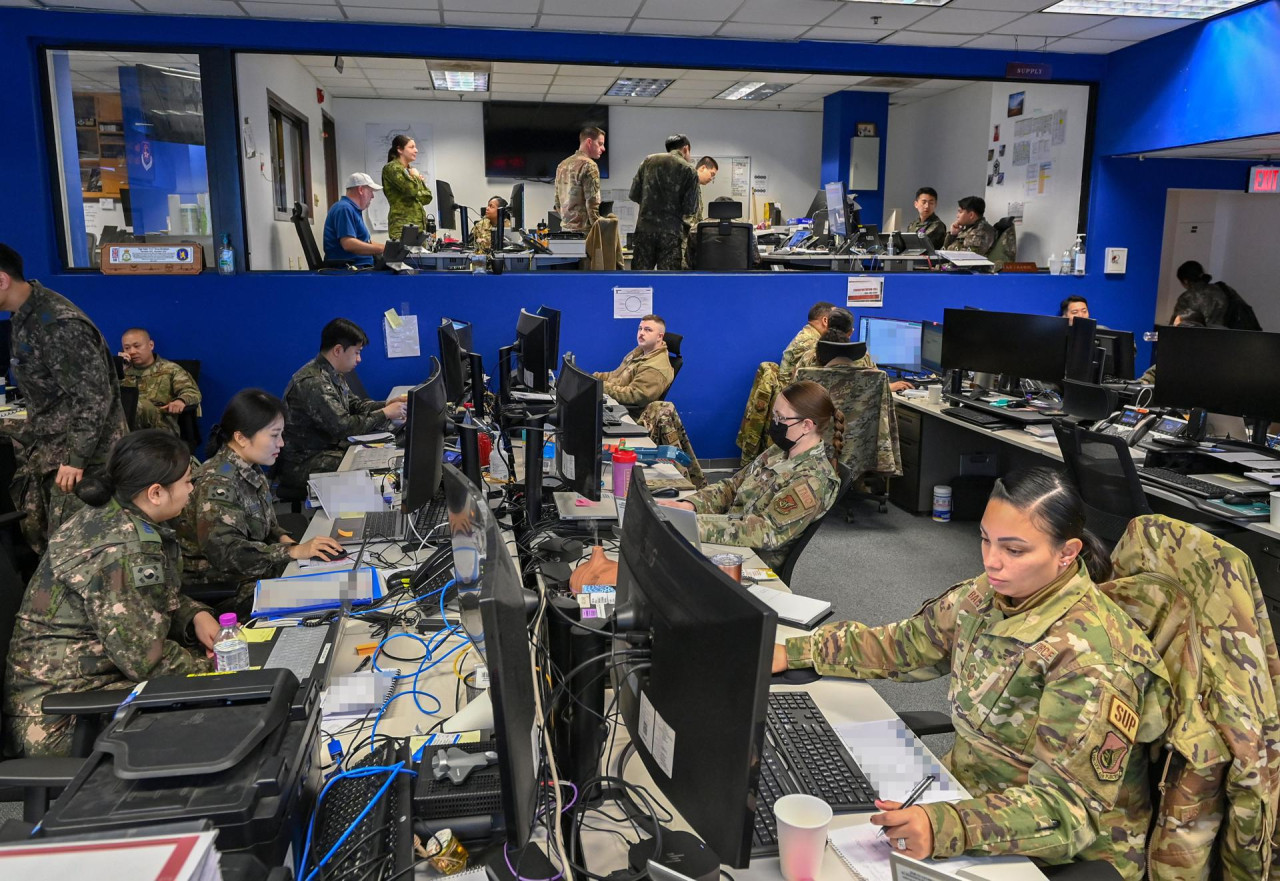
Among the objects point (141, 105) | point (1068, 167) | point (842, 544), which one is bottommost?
point (842, 544)

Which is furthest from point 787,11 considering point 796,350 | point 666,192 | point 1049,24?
point 796,350

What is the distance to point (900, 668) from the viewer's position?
180cm

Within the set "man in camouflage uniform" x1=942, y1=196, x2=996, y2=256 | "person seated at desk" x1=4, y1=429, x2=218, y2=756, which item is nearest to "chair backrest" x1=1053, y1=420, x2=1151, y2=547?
"person seated at desk" x1=4, y1=429, x2=218, y2=756

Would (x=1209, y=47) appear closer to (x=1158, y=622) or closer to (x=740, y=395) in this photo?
(x=740, y=395)

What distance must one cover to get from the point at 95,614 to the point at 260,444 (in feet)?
2.86

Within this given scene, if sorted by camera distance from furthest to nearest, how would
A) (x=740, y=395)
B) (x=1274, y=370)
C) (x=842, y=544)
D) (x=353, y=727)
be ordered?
1. (x=740, y=395)
2. (x=842, y=544)
3. (x=1274, y=370)
4. (x=353, y=727)

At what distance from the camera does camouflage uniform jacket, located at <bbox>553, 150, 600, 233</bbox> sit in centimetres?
652

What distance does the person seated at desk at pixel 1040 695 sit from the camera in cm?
132

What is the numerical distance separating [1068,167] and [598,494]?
5854mm

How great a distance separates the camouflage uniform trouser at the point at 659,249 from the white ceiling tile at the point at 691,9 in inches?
59.0

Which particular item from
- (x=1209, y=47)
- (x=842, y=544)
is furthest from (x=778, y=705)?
(x=1209, y=47)

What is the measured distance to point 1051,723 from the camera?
4.62ft

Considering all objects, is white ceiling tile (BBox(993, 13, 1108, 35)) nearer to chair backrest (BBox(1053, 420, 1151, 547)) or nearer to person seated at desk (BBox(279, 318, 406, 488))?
chair backrest (BBox(1053, 420, 1151, 547))

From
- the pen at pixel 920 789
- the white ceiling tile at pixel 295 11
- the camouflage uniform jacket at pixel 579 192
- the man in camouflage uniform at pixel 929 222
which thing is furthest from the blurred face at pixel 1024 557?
the man in camouflage uniform at pixel 929 222
